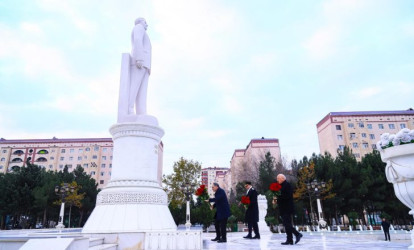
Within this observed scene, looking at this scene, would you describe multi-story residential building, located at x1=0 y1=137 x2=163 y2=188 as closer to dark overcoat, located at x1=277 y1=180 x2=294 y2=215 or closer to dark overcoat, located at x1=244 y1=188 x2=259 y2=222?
dark overcoat, located at x1=244 y1=188 x2=259 y2=222

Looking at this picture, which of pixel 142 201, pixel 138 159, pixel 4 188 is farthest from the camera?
pixel 4 188

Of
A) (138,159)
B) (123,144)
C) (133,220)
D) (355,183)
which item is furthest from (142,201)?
(355,183)

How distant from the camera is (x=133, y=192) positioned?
7.88 metres

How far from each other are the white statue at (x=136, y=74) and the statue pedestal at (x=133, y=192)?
124 cm

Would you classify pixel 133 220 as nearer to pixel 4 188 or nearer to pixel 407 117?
pixel 4 188

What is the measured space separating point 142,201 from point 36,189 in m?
27.9

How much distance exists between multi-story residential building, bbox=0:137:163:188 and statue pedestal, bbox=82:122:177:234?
47667 mm

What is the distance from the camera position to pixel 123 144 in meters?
8.82

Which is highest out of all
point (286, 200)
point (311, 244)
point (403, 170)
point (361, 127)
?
point (361, 127)

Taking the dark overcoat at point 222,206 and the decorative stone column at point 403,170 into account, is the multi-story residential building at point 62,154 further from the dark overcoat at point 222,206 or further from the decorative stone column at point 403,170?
the decorative stone column at point 403,170

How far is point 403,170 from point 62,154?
193 feet

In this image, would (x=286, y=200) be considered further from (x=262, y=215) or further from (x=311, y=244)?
(x=262, y=215)

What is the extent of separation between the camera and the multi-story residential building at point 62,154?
2071 inches

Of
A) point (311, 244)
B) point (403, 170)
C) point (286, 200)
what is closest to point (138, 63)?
point (286, 200)
